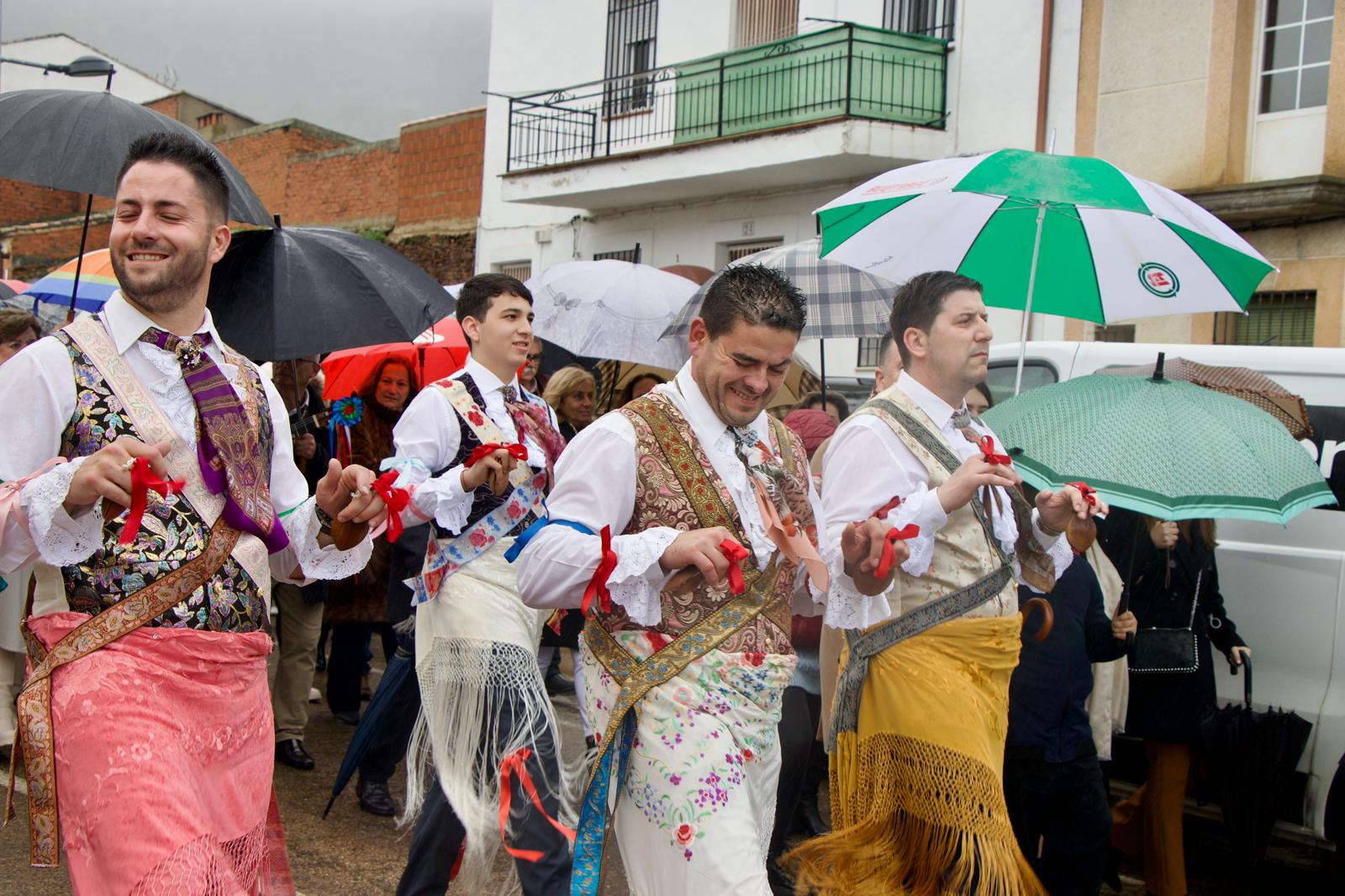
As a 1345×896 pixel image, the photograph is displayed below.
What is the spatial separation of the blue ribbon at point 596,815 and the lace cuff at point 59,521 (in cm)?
123

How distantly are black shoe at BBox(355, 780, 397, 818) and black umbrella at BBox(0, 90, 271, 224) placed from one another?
246cm

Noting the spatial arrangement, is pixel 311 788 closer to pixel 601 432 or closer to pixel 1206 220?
pixel 601 432

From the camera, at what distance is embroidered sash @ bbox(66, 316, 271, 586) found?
2822 millimetres

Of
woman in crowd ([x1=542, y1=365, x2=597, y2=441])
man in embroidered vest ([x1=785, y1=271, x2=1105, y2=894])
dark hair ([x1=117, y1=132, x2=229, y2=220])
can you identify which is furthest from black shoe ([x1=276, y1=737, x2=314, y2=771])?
dark hair ([x1=117, y1=132, x2=229, y2=220])

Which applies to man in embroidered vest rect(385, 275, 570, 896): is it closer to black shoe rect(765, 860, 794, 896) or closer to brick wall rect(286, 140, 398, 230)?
black shoe rect(765, 860, 794, 896)

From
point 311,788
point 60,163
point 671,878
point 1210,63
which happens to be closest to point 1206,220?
point 671,878

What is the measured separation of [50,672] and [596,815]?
1271 millimetres

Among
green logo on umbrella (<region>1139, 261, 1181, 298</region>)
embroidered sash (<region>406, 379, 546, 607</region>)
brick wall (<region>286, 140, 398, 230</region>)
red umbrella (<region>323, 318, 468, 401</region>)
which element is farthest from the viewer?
brick wall (<region>286, 140, 398, 230</region>)

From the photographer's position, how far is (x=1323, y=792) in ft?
16.7

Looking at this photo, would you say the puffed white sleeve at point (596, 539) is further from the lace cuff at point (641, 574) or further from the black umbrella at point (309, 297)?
the black umbrella at point (309, 297)

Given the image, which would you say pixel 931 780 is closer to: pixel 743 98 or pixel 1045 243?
pixel 1045 243

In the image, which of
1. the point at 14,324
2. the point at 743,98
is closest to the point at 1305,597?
the point at 14,324

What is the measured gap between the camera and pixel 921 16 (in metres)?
15.8

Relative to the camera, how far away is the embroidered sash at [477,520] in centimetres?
454
